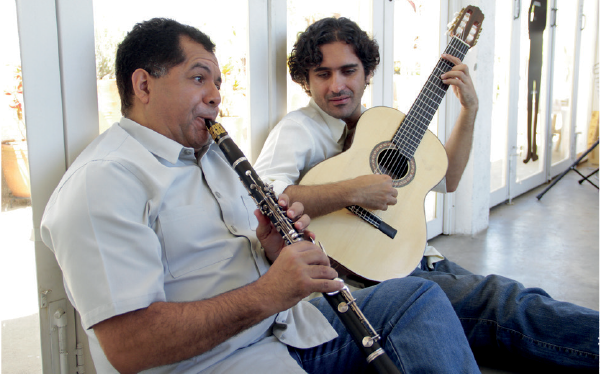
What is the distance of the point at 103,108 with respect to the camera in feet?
4.56

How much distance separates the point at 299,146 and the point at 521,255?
2106 mm

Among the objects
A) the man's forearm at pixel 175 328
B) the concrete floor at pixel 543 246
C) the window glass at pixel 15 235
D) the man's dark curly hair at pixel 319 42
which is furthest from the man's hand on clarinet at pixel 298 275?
the concrete floor at pixel 543 246

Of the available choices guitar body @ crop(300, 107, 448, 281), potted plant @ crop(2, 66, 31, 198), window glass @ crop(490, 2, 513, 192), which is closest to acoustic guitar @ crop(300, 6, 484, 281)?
guitar body @ crop(300, 107, 448, 281)

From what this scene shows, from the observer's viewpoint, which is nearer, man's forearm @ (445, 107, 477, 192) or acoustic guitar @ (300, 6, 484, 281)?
acoustic guitar @ (300, 6, 484, 281)

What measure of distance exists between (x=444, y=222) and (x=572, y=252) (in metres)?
0.88

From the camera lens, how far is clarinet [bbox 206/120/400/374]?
101 centimetres

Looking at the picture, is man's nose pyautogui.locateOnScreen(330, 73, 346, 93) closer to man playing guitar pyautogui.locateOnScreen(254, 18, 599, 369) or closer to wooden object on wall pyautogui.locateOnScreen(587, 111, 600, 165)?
man playing guitar pyautogui.locateOnScreen(254, 18, 599, 369)

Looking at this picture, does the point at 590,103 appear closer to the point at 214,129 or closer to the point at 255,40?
the point at 255,40

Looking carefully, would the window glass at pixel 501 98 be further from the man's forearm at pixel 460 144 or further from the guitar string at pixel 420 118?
the guitar string at pixel 420 118

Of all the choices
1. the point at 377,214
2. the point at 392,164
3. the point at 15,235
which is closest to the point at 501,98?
the point at 392,164

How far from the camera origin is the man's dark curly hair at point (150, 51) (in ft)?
4.01

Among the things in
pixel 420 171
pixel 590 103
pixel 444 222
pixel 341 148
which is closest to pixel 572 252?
pixel 444 222

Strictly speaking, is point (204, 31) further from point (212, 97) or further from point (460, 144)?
point (460, 144)

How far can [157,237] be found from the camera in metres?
1.03
